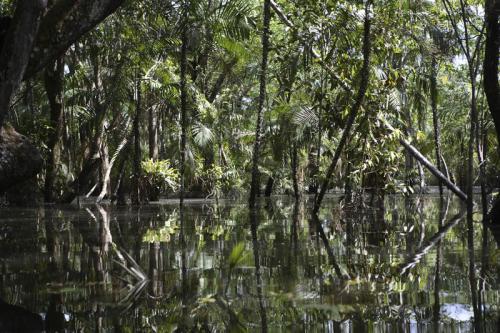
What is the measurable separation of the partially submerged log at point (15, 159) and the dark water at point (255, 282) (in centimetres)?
73

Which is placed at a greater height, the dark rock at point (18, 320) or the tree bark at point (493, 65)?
the tree bark at point (493, 65)

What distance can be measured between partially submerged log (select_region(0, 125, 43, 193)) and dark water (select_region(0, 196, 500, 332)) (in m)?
0.73

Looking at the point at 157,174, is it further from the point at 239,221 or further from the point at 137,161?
the point at 239,221

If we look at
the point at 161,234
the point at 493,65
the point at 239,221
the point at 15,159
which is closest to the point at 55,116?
the point at 239,221

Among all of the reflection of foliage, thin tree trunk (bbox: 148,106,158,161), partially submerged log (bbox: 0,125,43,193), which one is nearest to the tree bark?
the reflection of foliage

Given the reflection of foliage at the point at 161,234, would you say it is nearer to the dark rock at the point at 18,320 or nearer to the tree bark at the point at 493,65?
the dark rock at the point at 18,320

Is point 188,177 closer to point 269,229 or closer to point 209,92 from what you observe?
point 209,92

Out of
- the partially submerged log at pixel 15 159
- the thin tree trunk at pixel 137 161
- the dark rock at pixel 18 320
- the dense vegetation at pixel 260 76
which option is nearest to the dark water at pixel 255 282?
the dark rock at pixel 18 320

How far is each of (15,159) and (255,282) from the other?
429cm

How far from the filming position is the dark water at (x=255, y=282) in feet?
9.00

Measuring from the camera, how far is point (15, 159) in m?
6.79

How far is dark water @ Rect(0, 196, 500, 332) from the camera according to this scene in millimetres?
2742

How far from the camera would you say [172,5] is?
35.0ft

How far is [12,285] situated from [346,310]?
221 centimetres
